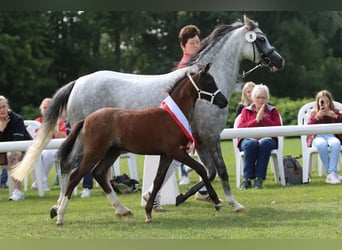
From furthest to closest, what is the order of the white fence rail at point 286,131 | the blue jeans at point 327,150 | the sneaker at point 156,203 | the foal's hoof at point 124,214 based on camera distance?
the blue jeans at point 327,150, the white fence rail at point 286,131, the sneaker at point 156,203, the foal's hoof at point 124,214

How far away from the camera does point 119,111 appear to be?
7.47 metres

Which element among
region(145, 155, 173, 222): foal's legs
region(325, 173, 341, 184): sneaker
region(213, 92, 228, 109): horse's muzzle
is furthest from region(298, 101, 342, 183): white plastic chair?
region(145, 155, 173, 222): foal's legs

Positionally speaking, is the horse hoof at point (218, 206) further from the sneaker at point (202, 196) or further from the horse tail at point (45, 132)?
the horse tail at point (45, 132)

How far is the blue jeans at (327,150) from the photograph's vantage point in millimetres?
10797

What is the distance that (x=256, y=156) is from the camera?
10.6m

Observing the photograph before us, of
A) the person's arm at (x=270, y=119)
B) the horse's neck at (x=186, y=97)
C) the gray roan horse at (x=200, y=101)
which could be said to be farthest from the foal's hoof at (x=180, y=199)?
the person's arm at (x=270, y=119)

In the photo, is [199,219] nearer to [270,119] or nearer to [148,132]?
[148,132]

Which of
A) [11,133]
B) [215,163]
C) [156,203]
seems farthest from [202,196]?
[11,133]

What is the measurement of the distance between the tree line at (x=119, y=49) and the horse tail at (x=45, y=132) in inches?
934

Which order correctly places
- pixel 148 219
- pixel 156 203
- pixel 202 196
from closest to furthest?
pixel 148 219, pixel 156 203, pixel 202 196

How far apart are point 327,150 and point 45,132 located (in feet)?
14.8

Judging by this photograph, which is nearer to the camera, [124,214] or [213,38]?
[124,214]

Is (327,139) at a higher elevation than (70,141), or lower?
lower

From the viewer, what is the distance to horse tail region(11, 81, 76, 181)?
7.68 meters
